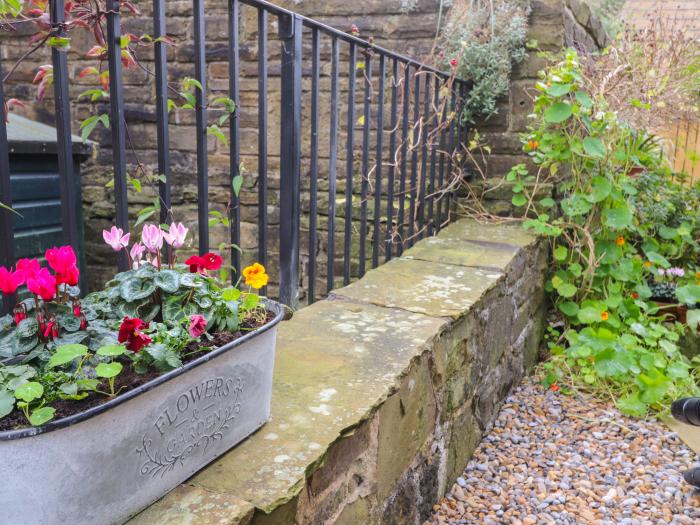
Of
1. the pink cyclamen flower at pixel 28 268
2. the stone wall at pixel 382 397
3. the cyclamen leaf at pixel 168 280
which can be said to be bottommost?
the stone wall at pixel 382 397

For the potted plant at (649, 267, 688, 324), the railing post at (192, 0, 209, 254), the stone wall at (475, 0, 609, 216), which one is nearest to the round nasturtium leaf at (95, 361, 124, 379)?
the railing post at (192, 0, 209, 254)

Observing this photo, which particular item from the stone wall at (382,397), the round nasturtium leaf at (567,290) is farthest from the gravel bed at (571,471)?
the round nasturtium leaf at (567,290)

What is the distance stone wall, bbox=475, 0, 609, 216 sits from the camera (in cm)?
311

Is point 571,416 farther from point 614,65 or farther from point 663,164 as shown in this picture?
point 663,164

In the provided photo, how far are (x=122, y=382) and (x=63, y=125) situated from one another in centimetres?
49

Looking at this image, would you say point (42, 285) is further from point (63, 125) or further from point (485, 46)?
point (485, 46)

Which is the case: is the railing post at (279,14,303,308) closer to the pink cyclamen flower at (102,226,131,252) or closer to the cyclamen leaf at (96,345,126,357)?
the pink cyclamen flower at (102,226,131,252)

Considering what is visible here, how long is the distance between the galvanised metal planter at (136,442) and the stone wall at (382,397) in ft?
0.16

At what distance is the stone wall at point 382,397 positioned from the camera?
39.7 inches

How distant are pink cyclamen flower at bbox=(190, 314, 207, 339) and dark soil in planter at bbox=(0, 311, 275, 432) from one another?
0.03m

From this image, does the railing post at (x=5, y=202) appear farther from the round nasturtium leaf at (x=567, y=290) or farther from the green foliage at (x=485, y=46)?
the round nasturtium leaf at (x=567, y=290)

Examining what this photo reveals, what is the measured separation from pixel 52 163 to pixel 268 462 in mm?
2922

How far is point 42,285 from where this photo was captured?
2.76ft

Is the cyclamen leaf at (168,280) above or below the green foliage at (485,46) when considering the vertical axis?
below
